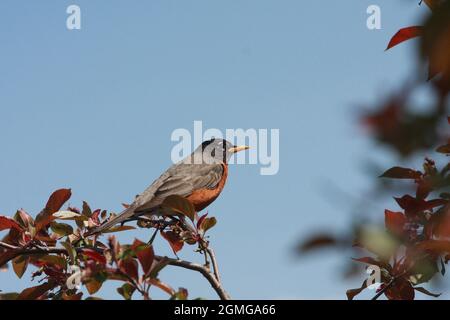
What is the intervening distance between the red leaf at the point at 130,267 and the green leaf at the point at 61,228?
1.30 meters

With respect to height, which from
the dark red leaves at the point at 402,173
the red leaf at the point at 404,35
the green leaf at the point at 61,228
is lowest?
the green leaf at the point at 61,228

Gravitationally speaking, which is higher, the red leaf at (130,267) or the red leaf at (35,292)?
the red leaf at (130,267)

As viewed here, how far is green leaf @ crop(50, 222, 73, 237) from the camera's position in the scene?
12.5 ft

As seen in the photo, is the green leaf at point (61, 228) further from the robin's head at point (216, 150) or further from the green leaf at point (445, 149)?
the robin's head at point (216, 150)

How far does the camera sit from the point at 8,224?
3.66 m

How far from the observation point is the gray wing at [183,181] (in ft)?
23.6

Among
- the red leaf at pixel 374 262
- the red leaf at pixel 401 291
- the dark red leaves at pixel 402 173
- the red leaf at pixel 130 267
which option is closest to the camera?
the dark red leaves at pixel 402 173

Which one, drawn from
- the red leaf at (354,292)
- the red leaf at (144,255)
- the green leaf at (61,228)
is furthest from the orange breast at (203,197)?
the red leaf at (144,255)

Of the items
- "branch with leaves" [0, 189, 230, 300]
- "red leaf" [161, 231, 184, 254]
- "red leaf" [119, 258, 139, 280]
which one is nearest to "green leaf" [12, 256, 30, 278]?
"branch with leaves" [0, 189, 230, 300]

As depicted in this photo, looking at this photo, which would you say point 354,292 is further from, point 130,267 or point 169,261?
point 130,267

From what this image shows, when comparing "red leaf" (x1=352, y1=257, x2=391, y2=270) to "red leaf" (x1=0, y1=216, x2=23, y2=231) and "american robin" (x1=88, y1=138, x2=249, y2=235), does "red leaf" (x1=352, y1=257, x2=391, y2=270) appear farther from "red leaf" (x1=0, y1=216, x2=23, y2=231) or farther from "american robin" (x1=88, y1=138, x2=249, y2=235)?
"american robin" (x1=88, y1=138, x2=249, y2=235)
